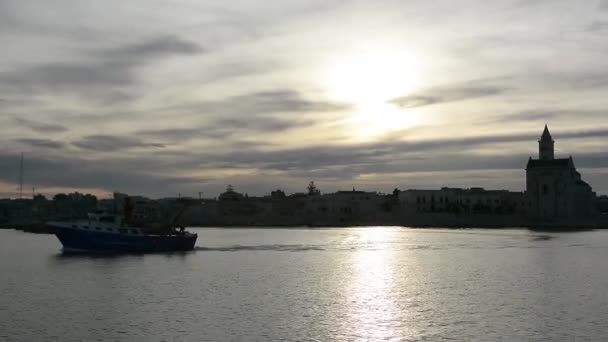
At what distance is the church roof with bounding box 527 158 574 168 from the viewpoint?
18700 centimetres

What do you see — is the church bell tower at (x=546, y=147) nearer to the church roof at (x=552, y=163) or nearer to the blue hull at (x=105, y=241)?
the church roof at (x=552, y=163)

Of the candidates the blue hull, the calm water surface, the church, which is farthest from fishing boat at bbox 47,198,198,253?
the church

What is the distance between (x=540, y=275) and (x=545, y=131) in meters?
144

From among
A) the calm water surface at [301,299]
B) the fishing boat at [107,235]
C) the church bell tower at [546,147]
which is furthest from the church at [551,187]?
the fishing boat at [107,235]

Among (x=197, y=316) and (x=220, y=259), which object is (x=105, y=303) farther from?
(x=220, y=259)

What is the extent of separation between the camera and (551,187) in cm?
18762

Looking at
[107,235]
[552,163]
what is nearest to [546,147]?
[552,163]

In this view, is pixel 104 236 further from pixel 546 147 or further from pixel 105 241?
pixel 546 147

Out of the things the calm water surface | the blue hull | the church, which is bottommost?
the calm water surface

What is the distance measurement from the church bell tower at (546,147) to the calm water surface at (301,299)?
121666 millimetres

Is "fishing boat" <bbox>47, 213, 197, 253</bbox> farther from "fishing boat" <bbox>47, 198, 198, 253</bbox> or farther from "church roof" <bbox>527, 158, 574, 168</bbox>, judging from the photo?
"church roof" <bbox>527, 158, 574, 168</bbox>

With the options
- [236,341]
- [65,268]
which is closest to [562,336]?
[236,341]

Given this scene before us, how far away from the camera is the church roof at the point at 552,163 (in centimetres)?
18700

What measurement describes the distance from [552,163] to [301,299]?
158 m
